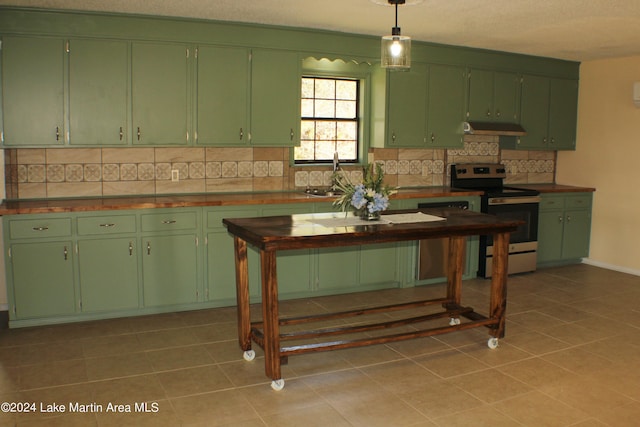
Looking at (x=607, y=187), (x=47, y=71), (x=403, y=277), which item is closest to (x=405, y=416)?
(x=403, y=277)

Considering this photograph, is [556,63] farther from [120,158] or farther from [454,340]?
[120,158]

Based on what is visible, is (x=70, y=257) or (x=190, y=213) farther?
(x=190, y=213)

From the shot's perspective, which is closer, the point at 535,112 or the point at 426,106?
the point at 426,106

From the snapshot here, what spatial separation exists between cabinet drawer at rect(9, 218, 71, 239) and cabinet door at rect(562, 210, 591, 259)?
213 inches

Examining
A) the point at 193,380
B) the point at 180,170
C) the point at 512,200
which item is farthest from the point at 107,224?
the point at 512,200

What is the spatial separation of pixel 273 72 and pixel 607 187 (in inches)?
167

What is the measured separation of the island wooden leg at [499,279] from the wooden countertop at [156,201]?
159 cm

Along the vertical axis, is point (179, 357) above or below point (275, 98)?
below

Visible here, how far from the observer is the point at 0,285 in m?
4.99

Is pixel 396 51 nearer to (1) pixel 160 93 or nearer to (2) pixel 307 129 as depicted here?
(1) pixel 160 93

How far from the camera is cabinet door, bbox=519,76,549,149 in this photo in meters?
6.91

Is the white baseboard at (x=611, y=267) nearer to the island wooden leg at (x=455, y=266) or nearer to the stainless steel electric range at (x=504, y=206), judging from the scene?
the stainless steel electric range at (x=504, y=206)

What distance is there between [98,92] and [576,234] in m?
5.48

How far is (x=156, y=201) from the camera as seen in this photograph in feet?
16.2
